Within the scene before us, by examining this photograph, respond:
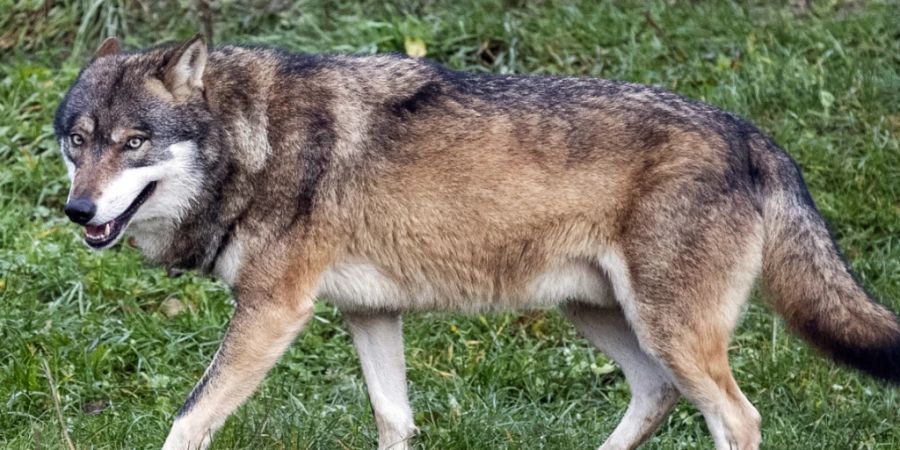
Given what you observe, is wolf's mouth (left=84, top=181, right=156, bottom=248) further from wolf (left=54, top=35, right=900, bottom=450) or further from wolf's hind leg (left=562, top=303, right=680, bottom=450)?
wolf's hind leg (left=562, top=303, right=680, bottom=450)

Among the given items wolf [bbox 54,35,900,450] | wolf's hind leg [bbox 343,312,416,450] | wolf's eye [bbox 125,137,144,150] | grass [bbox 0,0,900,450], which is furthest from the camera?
grass [bbox 0,0,900,450]

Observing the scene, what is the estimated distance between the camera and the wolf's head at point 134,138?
5.16m

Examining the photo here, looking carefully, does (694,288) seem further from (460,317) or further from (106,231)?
(106,231)

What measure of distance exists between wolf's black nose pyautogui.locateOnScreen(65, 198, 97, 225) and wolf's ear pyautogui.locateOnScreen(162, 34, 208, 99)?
639 millimetres

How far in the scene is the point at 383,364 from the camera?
19.4 feet

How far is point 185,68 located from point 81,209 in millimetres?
767

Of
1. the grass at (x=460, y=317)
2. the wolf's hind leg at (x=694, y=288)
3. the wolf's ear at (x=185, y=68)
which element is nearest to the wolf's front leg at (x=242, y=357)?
the grass at (x=460, y=317)

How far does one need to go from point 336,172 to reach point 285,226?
32cm

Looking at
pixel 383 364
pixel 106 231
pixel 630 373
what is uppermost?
pixel 106 231

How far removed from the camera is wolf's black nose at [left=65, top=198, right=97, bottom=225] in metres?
5.05

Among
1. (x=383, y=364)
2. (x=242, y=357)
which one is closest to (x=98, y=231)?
(x=242, y=357)

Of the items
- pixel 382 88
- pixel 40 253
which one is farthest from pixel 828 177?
pixel 40 253

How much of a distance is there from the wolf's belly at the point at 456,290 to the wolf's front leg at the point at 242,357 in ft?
0.78

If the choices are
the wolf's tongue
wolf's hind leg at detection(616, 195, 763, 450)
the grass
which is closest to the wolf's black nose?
the wolf's tongue
